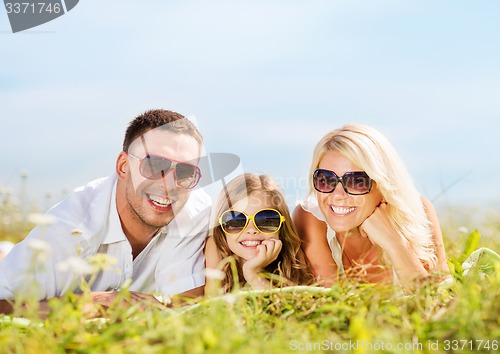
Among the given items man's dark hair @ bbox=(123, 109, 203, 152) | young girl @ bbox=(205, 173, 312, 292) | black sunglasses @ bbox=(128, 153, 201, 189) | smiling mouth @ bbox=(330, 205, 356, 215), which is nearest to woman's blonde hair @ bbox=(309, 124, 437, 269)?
smiling mouth @ bbox=(330, 205, 356, 215)

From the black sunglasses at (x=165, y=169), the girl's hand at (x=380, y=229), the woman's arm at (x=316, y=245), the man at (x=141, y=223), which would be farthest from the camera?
the black sunglasses at (x=165, y=169)

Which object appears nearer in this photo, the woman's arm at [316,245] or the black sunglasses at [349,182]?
the black sunglasses at [349,182]

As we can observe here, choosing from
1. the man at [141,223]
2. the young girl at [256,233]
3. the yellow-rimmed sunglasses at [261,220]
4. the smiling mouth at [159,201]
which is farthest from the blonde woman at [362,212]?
the smiling mouth at [159,201]

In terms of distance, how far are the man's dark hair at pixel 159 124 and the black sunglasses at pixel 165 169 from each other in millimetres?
301

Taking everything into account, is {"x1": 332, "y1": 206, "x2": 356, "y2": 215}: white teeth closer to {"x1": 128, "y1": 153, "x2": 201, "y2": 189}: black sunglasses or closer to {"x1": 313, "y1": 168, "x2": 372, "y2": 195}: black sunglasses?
{"x1": 313, "y1": 168, "x2": 372, "y2": 195}: black sunglasses

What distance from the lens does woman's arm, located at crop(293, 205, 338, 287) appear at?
490 centimetres

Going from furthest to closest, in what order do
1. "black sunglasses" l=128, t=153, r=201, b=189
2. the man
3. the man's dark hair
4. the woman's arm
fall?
1. the man's dark hair
2. "black sunglasses" l=128, t=153, r=201, b=189
3. the man
4. the woman's arm

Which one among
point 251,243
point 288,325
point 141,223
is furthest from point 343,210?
point 288,325

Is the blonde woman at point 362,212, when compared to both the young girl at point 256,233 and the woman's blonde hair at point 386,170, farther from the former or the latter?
the young girl at point 256,233

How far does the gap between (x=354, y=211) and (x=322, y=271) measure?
532 mm

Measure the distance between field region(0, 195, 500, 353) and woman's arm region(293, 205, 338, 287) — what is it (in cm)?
113

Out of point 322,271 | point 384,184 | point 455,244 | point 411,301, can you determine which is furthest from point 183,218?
point 455,244

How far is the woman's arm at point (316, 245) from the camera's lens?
4898mm

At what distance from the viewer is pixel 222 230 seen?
16.9 ft
